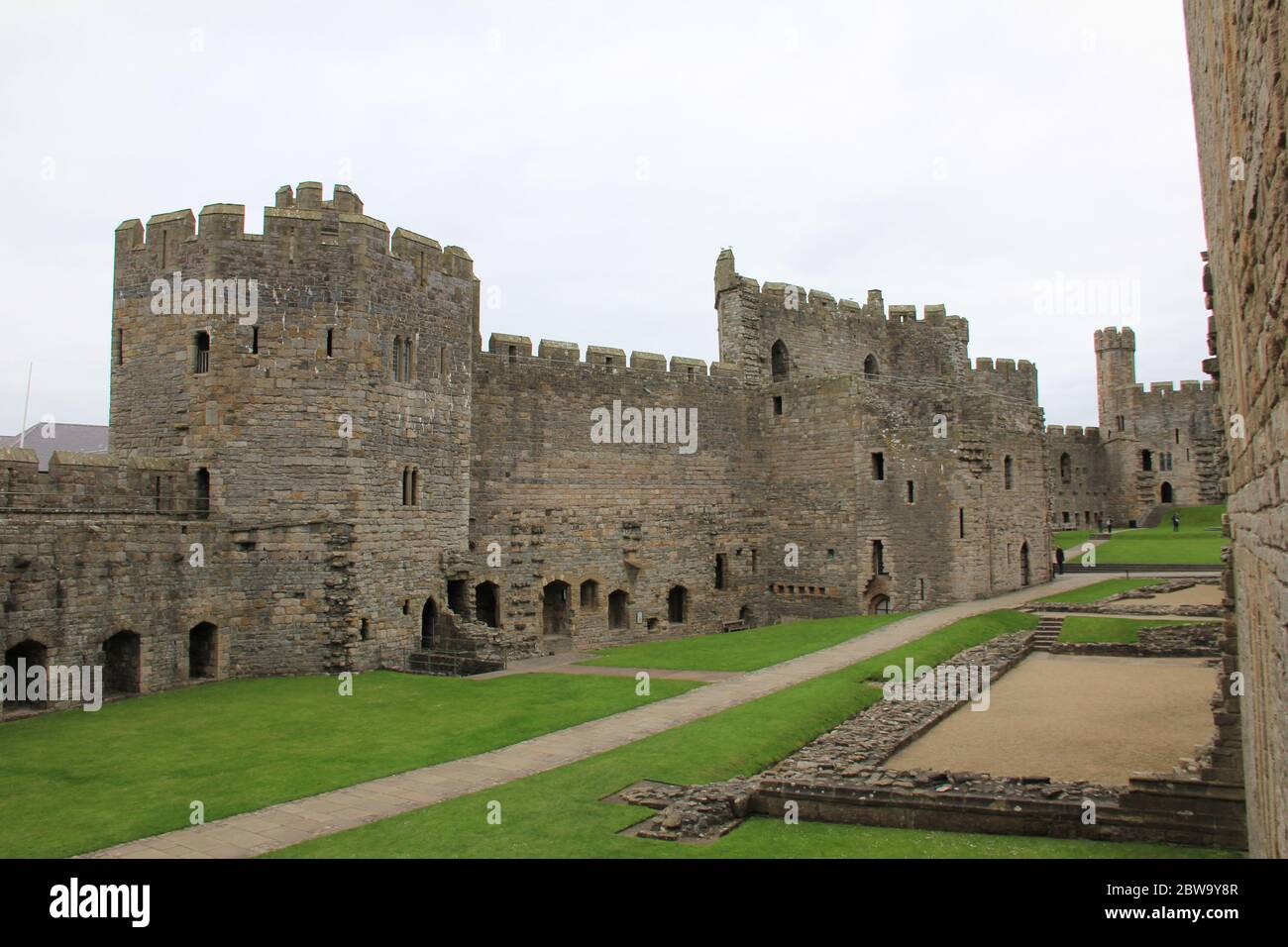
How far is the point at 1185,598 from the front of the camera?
27.3 metres

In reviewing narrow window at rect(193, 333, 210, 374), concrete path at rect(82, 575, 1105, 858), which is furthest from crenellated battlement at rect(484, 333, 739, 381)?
concrete path at rect(82, 575, 1105, 858)

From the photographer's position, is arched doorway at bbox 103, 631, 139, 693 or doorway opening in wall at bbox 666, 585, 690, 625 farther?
doorway opening in wall at bbox 666, 585, 690, 625

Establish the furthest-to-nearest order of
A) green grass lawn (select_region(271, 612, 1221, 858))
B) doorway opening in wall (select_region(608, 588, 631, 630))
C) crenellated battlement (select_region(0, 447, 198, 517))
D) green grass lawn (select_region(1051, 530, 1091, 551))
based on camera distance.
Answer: green grass lawn (select_region(1051, 530, 1091, 551)) → doorway opening in wall (select_region(608, 588, 631, 630)) → crenellated battlement (select_region(0, 447, 198, 517)) → green grass lawn (select_region(271, 612, 1221, 858))

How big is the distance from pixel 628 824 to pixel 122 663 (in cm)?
1323

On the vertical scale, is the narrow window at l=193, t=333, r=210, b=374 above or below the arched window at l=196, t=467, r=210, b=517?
above

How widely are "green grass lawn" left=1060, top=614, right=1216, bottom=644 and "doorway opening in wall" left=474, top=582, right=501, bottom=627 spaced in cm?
1550

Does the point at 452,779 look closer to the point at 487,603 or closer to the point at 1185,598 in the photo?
the point at 487,603

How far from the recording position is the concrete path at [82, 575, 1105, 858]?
10500 mm

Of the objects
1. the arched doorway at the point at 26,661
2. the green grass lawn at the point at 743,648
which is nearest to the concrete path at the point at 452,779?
the green grass lawn at the point at 743,648

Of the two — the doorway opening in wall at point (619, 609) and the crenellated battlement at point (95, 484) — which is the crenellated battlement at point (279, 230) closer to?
the crenellated battlement at point (95, 484)

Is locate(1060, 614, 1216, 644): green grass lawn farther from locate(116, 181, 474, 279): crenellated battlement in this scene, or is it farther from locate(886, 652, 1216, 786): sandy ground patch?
locate(116, 181, 474, 279): crenellated battlement

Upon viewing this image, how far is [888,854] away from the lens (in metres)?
9.59

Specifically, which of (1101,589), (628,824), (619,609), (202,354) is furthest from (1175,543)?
(202,354)

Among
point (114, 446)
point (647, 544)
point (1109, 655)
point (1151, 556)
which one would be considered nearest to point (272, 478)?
point (114, 446)
